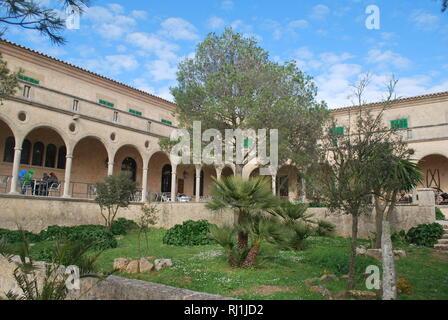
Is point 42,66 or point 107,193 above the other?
point 42,66

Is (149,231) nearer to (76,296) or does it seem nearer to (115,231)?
(115,231)

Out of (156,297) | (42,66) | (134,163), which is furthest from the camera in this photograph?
(134,163)

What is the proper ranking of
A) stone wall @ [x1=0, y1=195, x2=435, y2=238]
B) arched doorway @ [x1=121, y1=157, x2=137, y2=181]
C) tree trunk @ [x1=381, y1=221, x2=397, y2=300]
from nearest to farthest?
1. tree trunk @ [x1=381, y1=221, x2=397, y2=300]
2. stone wall @ [x1=0, y1=195, x2=435, y2=238]
3. arched doorway @ [x1=121, y1=157, x2=137, y2=181]

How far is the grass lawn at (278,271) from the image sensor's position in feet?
22.9

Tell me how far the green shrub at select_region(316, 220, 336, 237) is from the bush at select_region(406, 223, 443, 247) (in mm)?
2833

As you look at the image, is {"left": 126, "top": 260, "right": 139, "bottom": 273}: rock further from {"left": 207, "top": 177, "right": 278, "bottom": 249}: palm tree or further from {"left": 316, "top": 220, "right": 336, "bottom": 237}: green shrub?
{"left": 316, "top": 220, "right": 336, "bottom": 237}: green shrub

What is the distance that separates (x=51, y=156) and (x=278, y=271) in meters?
17.4

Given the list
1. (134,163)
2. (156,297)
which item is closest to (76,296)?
(156,297)

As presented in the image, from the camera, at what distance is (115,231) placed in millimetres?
17438

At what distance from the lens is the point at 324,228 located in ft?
47.3

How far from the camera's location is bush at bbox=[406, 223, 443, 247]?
1210cm

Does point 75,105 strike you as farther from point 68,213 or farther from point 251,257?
point 251,257

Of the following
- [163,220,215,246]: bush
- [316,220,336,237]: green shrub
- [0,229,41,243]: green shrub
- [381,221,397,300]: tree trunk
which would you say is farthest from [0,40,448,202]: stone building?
[381,221,397,300]: tree trunk
